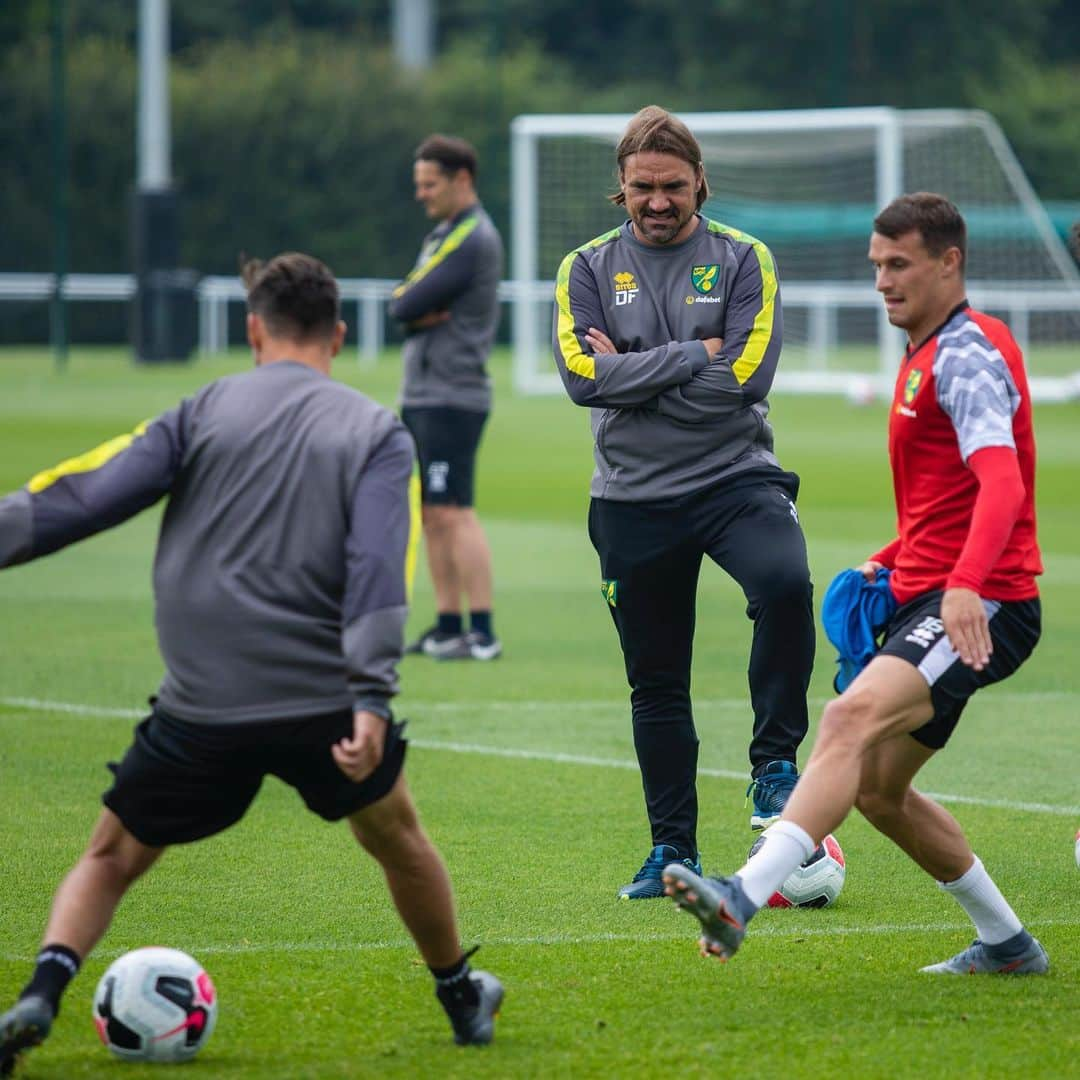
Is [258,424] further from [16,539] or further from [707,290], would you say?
[707,290]

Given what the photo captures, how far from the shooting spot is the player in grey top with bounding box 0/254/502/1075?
14.8 ft

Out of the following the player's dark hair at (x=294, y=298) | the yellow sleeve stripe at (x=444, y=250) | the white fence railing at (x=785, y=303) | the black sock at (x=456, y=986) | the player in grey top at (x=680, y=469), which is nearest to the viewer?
the player's dark hair at (x=294, y=298)

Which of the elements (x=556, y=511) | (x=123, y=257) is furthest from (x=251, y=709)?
Result: (x=123, y=257)

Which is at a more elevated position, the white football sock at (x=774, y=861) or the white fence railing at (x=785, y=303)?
the white football sock at (x=774, y=861)

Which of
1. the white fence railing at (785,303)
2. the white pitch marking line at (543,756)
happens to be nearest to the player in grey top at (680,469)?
the white pitch marking line at (543,756)

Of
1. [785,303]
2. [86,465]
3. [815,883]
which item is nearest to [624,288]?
[815,883]

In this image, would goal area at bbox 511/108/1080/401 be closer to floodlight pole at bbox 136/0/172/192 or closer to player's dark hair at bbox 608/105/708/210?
floodlight pole at bbox 136/0/172/192

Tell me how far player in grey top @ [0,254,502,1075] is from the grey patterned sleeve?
1349 mm

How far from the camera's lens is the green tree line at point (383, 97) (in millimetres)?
35219

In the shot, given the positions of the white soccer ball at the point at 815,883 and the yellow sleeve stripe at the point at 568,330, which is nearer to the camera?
the white soccer ball at the point at 815,883

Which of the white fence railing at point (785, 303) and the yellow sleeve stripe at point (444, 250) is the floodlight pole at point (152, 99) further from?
the yellow sleeve stripe at point (444, 250)

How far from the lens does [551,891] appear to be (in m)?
6.47

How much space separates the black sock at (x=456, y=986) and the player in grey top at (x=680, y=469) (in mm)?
1557

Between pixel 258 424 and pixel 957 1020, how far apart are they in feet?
7.17
